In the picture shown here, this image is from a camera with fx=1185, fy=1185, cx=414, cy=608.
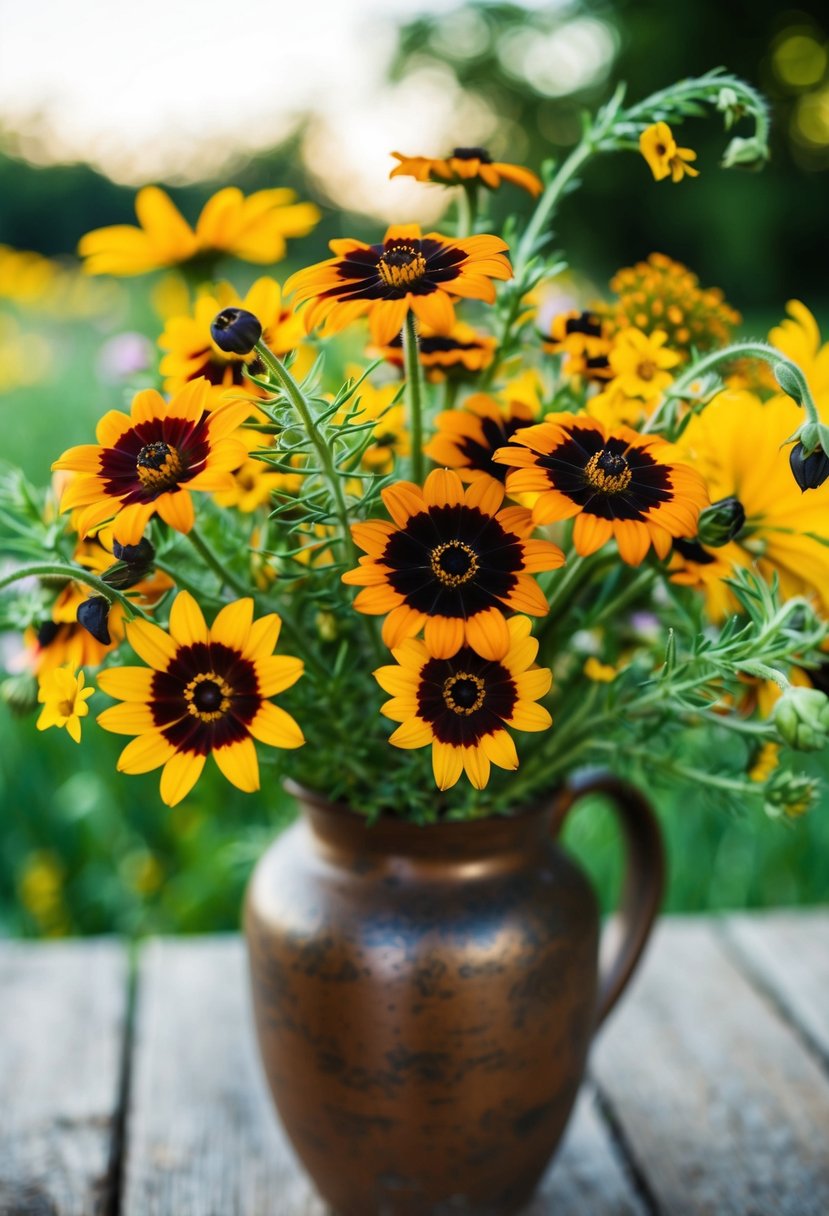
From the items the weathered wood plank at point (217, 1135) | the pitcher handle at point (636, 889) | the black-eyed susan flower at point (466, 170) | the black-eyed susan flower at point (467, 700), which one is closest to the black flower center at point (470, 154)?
the black-eyed susan flower at point (466, 170)

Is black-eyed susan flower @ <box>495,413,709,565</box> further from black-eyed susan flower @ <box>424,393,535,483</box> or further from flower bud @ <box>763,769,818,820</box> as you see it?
flower bud @ <box>763,769,818,820</box>

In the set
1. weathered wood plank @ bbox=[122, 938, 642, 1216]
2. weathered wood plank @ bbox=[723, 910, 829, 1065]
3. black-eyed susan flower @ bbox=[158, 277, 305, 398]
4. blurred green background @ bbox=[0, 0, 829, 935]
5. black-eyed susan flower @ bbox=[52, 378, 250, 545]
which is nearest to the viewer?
black-eyed susan flower @ bbox=[52, 378, 250, 545]

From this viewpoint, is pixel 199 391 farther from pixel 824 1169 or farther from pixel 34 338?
pixel 34 338

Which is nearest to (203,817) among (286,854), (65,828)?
(65,828)

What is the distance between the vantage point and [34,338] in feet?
8.74

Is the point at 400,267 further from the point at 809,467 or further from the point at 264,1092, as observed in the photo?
the point at 264,1092

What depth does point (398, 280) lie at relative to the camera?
1.40 ft

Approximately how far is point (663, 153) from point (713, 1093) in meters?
0.59

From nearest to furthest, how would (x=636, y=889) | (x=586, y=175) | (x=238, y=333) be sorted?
1. (x=238, y=333)
2. (x=636, y=889)
3. (x=586, y=175)

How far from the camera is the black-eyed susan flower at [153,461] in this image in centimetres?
40

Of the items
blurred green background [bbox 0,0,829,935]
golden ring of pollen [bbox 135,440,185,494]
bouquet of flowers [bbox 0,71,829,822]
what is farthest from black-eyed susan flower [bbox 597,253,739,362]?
blurred green background [bbox 0,0,829,935]

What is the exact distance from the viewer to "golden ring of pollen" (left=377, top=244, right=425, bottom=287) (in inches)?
16.9

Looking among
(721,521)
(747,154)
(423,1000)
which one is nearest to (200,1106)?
(423,1000)

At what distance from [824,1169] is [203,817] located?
0.78 meters
